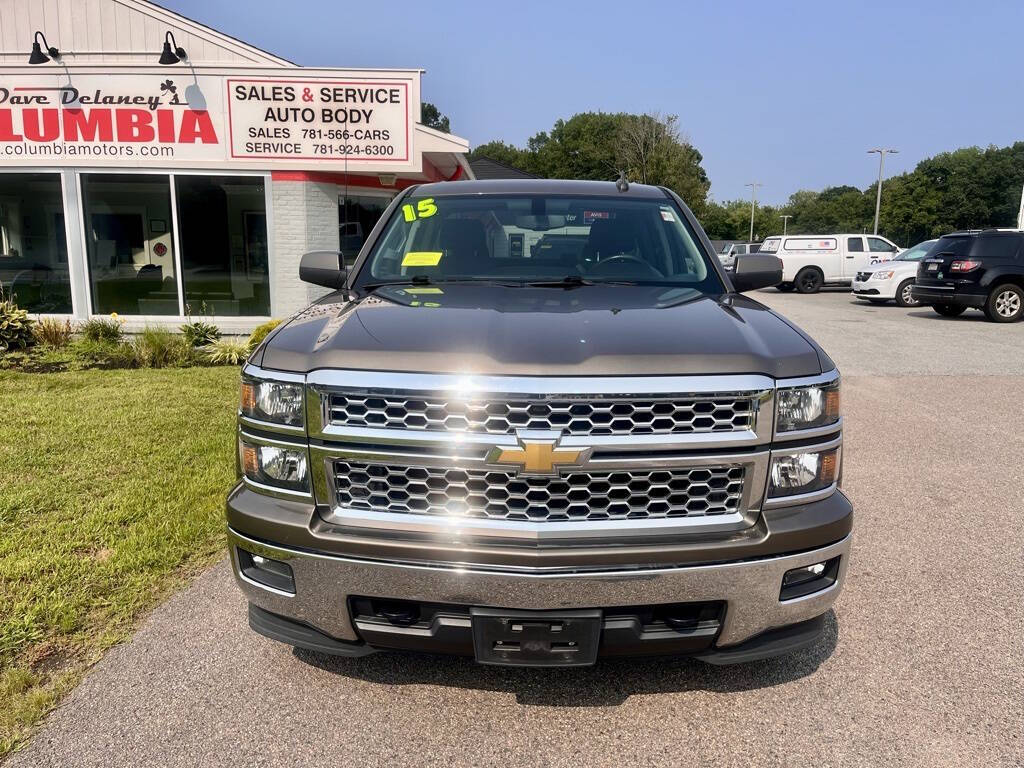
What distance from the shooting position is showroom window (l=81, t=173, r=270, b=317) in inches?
484

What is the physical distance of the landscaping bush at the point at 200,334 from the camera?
10.6m

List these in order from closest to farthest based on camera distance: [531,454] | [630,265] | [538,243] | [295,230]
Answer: [531,454]
[630,265]
[538,243]
[295,230]

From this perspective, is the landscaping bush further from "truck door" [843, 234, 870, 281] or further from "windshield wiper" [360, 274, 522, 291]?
"truck door" [843, 234, 870, 281]

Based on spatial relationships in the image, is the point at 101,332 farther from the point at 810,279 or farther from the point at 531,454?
the point at 810,279

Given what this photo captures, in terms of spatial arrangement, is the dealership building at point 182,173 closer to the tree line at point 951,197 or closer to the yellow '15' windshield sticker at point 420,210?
the yellow '15' windshield sticker at point 420,210

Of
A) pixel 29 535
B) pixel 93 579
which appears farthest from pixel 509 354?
pixel 29 535

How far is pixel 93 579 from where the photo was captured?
3506 mm

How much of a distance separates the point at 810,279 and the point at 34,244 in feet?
71.7

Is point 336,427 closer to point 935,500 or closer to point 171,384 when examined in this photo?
point 935,500

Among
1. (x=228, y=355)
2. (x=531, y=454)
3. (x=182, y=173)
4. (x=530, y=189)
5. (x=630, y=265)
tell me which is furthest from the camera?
(x=182, y=173)

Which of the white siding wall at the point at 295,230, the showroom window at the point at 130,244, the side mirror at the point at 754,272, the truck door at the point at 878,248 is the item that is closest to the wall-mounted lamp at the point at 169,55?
the showroom window at the point at 130,244

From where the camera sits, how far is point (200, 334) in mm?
10758

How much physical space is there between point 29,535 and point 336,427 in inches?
105

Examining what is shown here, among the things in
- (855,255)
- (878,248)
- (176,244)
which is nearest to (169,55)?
(176,244)
